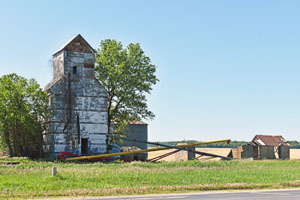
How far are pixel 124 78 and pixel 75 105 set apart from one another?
328 inches

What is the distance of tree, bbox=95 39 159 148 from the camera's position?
5372cm

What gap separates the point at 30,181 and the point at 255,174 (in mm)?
14942

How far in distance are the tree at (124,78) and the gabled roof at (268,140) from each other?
22122 mm

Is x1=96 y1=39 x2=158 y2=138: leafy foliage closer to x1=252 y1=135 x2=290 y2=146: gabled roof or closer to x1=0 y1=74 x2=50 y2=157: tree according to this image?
x1=0 y1=74 x2=50 y2=157: tree

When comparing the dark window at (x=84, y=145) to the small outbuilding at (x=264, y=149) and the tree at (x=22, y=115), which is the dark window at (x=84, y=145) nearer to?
the tree at (x=22, y=115)

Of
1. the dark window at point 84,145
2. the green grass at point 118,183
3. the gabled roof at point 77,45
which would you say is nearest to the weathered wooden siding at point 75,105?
the gabled roof at point 77,45

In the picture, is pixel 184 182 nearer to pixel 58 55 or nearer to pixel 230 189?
pixel 230 189

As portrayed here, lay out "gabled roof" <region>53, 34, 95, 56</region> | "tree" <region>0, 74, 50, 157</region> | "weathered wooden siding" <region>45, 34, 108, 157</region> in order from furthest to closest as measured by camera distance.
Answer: "gabled roof" <region>53, 34, 95, 56</region> → "weathered wooden siding" <region>45, 34, 108, 157</region> → "tree" <region>0, 74, 50, 157</region>

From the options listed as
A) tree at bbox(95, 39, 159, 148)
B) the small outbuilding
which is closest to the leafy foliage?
tree at bbox(95, 39, 159, 148)

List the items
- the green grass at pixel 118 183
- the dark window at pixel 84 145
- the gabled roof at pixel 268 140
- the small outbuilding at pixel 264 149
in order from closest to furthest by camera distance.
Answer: the green grass at pixel 118 183
the dark window at pixel 84 145
the small outbuilding at pixel 264 149
the gabled roof at pixel 268 140

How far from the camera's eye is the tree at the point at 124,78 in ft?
176

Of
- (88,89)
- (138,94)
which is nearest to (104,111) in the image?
(88,89)

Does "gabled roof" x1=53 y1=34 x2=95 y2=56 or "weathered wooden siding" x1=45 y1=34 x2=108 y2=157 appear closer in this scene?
"weathered wooden siding" x1=45 y1=34 x2=108 y2=157

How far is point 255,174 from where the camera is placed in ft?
99.1
